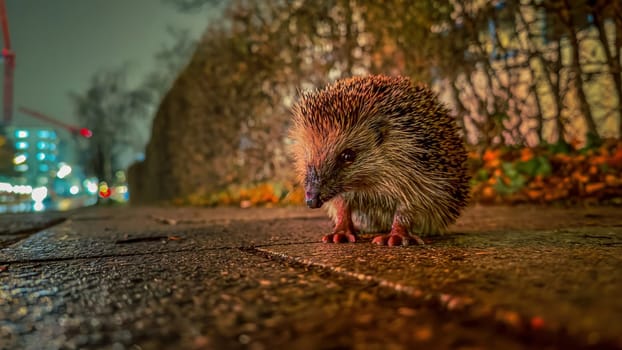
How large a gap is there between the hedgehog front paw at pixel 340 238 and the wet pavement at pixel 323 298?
451 mm

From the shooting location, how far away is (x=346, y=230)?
2906 millimetres

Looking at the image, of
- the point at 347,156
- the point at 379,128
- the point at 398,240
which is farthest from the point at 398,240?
the point at 379,128

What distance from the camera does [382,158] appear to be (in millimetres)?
2877

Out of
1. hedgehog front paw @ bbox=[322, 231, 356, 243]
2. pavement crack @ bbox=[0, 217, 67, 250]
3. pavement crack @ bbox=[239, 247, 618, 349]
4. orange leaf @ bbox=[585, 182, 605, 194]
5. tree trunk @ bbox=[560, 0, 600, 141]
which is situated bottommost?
pavement crack @ bbox=[239, 247, 618, 349]

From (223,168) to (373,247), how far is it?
361 inches

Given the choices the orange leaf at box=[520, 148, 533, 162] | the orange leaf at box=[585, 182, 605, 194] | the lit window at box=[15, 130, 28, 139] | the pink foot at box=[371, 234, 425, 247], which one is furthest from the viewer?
the lit window at box=[15, 130, 28, 139]

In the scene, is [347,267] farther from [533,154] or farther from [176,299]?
[533,154]

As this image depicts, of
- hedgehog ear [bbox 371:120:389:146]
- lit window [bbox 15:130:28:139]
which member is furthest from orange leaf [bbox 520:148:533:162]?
lit window [bbox 15:130:28:139]

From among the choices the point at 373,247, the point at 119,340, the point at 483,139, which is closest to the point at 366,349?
the point at 119,340

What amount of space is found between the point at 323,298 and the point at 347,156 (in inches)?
66.7

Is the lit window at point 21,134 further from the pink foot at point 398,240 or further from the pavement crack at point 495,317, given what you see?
the pavement crack at point 495,317

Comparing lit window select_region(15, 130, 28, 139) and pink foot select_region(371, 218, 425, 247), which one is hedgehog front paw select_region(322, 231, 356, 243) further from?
lit window select_region(15, 130, 28, 139)

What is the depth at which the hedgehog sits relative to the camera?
2809mm

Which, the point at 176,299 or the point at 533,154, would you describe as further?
the point at 533,154
